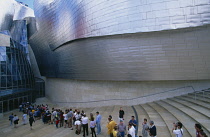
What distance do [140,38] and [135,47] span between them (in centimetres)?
80

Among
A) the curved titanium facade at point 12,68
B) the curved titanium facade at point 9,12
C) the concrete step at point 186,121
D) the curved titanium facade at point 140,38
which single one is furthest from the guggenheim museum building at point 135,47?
the curved titanium facade at point 9,12

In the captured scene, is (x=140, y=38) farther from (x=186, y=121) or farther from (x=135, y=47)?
(x=186, y=121)

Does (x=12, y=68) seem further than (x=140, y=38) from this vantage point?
Yes

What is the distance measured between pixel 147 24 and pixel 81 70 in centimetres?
827

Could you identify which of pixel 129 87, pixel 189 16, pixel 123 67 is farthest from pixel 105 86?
pixel 189 16

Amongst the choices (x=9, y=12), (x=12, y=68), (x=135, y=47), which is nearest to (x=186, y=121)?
(x=135, y=47)

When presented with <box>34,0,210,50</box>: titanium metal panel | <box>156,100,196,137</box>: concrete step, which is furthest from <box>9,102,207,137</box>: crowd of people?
<box>34,0,210,50</box>: titanium metal panel

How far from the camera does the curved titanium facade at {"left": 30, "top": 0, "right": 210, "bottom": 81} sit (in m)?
8.84

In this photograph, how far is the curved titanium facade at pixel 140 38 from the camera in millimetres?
8844

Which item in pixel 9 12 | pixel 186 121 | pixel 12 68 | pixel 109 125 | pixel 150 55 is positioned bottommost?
pixel 186 121

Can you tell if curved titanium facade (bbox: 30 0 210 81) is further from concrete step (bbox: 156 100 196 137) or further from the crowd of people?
the crowd of people

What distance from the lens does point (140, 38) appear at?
33.2 ft

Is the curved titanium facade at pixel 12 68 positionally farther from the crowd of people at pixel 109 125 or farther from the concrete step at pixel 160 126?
the concrete step at pixel 160 126

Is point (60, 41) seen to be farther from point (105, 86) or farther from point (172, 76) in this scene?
point (172, 76)
